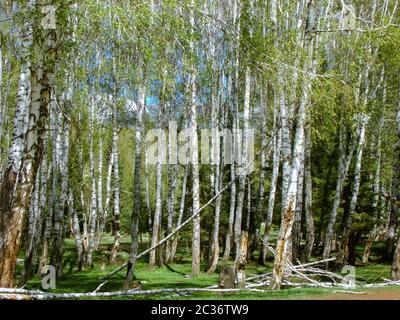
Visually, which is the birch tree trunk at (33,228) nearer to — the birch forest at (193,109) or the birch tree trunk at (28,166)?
the birch forest at (193,109)

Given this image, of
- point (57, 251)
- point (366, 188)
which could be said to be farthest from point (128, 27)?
point (366, 188)

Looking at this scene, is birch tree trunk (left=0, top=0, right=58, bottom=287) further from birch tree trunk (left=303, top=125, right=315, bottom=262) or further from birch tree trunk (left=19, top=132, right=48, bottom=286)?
birch tree trunk (left=303, top=125, right=315, bottom=262)

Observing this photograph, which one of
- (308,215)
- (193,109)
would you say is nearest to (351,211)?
(308,215)

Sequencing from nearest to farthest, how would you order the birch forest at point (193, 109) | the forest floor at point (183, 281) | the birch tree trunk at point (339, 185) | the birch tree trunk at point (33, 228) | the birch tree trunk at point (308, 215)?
the birch forest at point (193, 109)
the forest floor at point (183, 281)
the birch tree trunk at point (33, 228)
the birch tree trunk at point (308, 215)
the birch tree trunk at point (339, 185)

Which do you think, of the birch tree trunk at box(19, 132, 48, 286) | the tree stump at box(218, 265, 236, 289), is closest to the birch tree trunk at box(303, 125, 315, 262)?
the tree stump at box(218, 265, 236, 289)

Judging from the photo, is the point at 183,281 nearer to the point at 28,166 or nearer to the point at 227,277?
the point at 227,277

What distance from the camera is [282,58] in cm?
1005

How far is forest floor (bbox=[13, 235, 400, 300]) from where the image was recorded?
10.6 meters

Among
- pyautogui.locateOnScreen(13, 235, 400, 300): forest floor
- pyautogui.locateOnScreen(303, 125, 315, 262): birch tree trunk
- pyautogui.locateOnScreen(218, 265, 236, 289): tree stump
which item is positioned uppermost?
pyautogui.locateOnScreen(303, 125, 315, 262): birch tree trunk

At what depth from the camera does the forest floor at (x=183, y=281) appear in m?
10.6

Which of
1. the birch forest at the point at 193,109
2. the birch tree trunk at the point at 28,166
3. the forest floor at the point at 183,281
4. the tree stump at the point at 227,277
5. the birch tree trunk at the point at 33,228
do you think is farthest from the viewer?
the birch tree trunk at the point at 33,228

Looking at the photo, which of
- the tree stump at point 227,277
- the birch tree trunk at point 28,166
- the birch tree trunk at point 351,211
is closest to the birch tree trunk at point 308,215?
the birch tree trunk at point 351,211

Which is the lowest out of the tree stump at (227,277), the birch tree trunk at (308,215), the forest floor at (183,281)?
the forest floor at (183,281)
